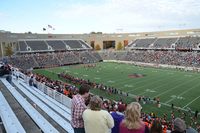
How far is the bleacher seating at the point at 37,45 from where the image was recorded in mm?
67938

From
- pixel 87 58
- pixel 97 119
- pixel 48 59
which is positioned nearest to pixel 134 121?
pixel 97 119

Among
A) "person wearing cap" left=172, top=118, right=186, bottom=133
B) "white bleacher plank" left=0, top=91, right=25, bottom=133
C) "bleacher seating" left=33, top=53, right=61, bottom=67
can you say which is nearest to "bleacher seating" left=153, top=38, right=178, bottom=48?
"bleacher seating" left=33, top=53, right=61, bottom=67

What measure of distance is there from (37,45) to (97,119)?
69008 mm

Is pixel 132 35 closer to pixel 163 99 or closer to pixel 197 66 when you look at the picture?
pixel 197 66

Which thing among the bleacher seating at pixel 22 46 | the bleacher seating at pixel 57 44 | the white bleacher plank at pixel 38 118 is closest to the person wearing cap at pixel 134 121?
the white bleacher plank at pixel 38 118

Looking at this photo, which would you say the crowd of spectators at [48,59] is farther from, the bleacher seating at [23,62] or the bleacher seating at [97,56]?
the bleacher seating at [97,56]

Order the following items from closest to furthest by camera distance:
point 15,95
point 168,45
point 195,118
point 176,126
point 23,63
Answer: point 176,126 → point 15,95 → point 195,118 → point 23,63 → point 168,45

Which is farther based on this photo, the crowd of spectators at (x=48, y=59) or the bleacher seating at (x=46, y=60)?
the bleacher seating at (x=46, y=60)

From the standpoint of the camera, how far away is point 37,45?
6975cm

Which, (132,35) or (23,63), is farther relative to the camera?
(132,35)

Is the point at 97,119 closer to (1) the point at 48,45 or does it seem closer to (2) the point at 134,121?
(2) the point at 134,121

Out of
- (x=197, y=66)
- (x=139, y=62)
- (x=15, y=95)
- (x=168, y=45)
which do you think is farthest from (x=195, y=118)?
(x=168, y=45)

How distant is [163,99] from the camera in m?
24.4

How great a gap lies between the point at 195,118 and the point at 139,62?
41.5 metres
